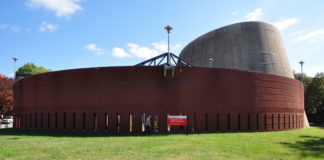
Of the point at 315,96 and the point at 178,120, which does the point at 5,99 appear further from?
the point at 315,96

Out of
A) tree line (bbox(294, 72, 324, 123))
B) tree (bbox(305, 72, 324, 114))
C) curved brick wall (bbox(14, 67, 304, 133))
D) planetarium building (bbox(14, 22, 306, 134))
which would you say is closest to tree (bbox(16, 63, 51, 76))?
planetarium building (bbox(14, 22, 306, 134))

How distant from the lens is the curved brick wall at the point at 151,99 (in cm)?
2067

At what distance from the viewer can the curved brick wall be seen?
67.8 ft

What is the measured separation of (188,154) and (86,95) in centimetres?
1275

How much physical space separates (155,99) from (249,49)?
2819 cm

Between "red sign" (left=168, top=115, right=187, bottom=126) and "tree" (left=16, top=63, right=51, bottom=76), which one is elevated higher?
"tree" (left=16, top=63, right=51, bottom=76)

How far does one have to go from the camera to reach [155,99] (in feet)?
67.5

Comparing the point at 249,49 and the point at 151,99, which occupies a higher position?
the point at 249,49

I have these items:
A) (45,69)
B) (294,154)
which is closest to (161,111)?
(294,154)

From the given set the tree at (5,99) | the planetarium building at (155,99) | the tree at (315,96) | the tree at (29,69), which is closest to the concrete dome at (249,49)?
the tree at (315,96)

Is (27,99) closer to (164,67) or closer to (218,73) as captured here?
(164,67)

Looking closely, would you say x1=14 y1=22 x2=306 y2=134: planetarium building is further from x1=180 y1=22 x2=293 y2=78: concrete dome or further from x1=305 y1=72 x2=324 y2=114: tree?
x1=305 y1=72 x2=324 y2=114: tree

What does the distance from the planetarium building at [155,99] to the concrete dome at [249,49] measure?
16307 mm

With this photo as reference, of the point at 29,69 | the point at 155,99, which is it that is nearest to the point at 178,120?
the point at 155,99
